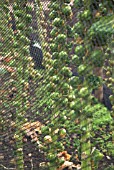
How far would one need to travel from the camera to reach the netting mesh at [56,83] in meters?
0.92

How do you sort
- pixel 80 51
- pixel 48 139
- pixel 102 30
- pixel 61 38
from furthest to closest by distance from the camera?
pixel 48 139 → pixel 61 38 → pixel 80 51 → pixel 102 30

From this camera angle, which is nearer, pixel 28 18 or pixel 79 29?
pixel 79 29

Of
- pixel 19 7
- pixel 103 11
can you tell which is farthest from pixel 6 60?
pixel 103 11

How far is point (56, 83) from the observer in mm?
1089

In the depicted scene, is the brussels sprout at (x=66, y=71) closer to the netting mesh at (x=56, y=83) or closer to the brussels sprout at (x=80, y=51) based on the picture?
the netting mesh at (x=56, y=83)

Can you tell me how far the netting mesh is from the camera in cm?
92

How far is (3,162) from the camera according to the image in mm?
1258

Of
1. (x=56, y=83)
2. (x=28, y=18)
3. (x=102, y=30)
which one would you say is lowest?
(x=56, y=83)

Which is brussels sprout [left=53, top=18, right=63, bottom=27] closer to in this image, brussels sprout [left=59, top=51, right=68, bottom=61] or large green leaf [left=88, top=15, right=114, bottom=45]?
brussels sprout [left=59, top=51, right=68, bottom=61]

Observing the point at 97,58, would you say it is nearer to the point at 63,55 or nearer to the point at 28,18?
the point at 63,55

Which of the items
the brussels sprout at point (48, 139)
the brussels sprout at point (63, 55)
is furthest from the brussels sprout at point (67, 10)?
the brussels sprout at point (48, 139)

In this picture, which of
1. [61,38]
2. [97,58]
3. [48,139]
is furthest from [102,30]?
[48,139]

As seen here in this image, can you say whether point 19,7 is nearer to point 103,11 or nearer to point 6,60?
point 6,60

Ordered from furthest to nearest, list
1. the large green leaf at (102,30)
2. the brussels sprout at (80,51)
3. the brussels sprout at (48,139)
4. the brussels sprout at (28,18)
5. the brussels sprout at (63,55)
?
the brussels sprout at (28,18) < the brussels sprout at (48,139) < the brussels sprout at (63,55) < the brussels sprout at (80,51) < the large green leaf at (102,30)
